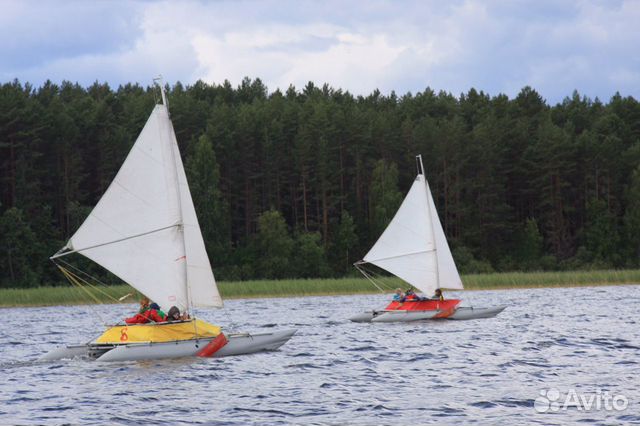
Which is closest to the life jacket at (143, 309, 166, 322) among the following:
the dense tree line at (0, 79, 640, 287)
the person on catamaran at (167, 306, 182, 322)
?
the person on catamaran at (167, 306, 182, 322)

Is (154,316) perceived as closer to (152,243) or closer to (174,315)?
(174,315)

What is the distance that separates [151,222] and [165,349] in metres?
4.11

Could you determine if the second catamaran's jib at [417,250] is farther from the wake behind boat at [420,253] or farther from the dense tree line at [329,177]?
the dense tree line at [329,177]

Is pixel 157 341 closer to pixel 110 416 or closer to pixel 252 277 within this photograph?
pixel 110 416

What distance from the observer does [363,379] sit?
29562mm

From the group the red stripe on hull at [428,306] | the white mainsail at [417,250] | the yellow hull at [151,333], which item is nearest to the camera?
the yellow hull at [151,333]

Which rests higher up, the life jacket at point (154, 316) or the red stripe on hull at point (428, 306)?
the life jacket at point (154, 316)

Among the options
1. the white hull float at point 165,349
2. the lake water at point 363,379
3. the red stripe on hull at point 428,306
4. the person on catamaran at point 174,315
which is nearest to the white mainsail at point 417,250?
the red stripe on hull at point 428,306

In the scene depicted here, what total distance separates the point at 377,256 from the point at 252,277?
54586mm

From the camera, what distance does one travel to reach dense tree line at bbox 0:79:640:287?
107375 millimetres

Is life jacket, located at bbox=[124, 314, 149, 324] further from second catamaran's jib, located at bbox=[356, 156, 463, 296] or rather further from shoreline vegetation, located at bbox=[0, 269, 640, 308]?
shoreline vegetation, located at bbox=[0, 269, 640, 308]

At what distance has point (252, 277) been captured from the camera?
347ft

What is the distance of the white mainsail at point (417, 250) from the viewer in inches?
2040

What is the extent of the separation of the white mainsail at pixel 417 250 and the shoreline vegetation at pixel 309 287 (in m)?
22.3
